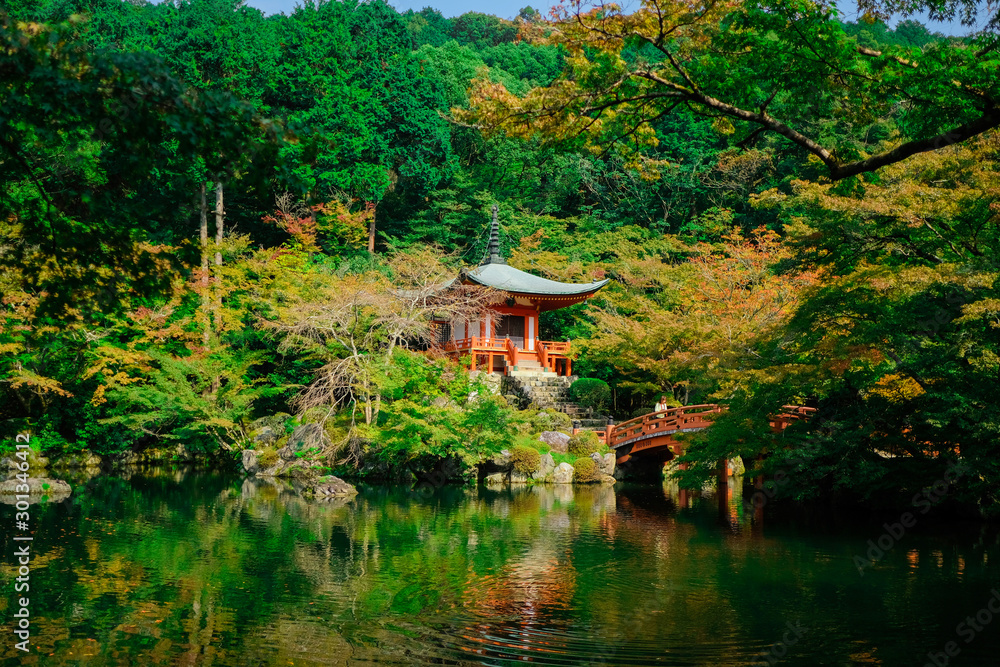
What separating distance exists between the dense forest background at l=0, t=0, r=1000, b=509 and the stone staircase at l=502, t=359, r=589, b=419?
1.56m

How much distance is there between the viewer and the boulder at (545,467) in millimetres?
17797

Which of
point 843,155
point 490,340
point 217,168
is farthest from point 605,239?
point 217,168

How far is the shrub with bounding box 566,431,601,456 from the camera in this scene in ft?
61.0

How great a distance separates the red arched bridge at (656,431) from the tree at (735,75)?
10.7 meters

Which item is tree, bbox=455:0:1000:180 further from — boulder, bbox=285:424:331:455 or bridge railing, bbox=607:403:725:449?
boulder, bbox=285:424:331:455

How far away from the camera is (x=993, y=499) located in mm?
11234

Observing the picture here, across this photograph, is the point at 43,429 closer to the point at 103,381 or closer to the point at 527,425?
the point at 103,381

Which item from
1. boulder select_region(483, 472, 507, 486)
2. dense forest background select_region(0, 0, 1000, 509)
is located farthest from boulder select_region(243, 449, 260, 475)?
boulder select_region(483, 472, 507, 486)

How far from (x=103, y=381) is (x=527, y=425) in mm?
9824

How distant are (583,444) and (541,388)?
3.48m

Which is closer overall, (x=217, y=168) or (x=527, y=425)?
(x=217, y=168)

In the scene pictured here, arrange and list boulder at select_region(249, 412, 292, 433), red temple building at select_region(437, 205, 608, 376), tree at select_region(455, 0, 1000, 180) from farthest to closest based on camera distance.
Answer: red temple building at select_region(437, 205, 608, 376) → boulder at select_region(249, 412, 292, 433) → tree at select_region(455, 0, 1000, 180)

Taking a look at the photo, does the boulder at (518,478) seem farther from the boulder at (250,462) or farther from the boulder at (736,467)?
the boulder at (736,467)

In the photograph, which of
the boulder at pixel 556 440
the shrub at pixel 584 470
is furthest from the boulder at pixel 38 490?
the shrub at pixel 584 470
